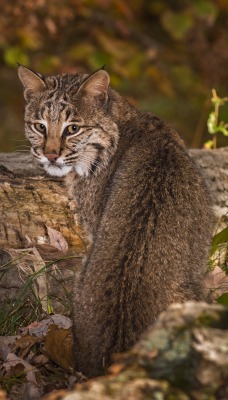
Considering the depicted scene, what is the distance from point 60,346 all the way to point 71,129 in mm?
1605

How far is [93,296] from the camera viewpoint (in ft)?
13.6

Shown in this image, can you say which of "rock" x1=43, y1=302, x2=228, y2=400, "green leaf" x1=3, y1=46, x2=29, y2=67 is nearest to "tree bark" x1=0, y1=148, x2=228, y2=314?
"rock" x1=43, y1=302, x2=228, y2=400

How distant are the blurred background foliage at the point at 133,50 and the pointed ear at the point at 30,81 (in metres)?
4.04

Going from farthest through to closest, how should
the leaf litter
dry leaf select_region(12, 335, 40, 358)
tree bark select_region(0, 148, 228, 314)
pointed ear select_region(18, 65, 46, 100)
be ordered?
pointed ear select_region(18, 65, 46, 100) < tree bark select_region(0, 148, 228, 314) < dry leaf select_region(12, 335, 40, 358) < the leaf litter

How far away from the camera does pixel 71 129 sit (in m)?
5.38

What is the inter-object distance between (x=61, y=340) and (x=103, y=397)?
1901 mm

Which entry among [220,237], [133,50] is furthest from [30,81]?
[133,50]

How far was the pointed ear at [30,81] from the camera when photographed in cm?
560

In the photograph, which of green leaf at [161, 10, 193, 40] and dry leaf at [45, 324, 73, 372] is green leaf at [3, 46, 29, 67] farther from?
dry leaf at [45, 324, 73, 372]

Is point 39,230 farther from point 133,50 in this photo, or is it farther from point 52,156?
point 133,50

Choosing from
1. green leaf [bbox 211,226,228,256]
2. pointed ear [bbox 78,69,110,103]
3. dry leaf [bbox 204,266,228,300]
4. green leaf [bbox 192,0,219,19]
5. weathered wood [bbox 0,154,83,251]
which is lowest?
dry leaf [bbox 204,266,228,300]

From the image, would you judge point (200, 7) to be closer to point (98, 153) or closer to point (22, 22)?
point (22, 22)

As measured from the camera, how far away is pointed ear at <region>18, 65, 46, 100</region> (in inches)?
221

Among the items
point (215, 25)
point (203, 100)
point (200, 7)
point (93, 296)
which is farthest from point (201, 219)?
point (215, 25)
